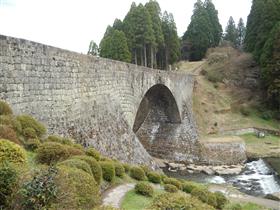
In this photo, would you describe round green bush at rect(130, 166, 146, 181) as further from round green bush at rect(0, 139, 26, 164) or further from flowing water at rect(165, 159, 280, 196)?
flowing water at rect(165, 159, 280, 196)

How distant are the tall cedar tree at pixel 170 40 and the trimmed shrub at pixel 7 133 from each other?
189ft

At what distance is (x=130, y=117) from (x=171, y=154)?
16.5m

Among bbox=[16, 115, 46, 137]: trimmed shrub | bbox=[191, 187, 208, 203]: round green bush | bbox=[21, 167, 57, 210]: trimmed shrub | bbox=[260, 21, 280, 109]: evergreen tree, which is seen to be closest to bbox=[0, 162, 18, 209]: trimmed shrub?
bbox=[21, 167, 57, 210]: trimmed shrub

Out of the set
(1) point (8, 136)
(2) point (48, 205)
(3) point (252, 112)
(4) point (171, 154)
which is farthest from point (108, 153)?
(3) point (252, 112)

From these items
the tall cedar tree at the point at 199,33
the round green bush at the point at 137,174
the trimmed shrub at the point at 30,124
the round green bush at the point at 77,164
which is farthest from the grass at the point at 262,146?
the tall cedar tree at the point at 199,33

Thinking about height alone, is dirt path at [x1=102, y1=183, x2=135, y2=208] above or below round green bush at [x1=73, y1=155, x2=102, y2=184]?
below

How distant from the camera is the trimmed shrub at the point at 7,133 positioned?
13.2m

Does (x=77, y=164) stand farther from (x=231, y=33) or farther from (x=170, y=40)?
(x=231, y=33)

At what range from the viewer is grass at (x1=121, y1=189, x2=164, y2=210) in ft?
47.6

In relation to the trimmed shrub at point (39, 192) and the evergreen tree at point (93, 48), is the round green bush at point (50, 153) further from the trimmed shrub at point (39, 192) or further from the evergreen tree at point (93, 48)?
the evergreen tree at point (93, 48)

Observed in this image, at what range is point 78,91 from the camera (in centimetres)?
2247

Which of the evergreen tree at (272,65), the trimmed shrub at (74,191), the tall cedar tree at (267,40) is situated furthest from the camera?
the tall cedar tree at (267,40)

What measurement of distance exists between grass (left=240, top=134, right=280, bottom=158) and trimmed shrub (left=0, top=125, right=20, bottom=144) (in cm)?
3663

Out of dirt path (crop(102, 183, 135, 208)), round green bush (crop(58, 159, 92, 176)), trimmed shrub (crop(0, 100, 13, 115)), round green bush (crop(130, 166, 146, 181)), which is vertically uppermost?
trimmed shrub (crop(0, 100, 13, 115))
